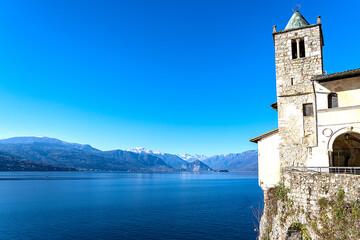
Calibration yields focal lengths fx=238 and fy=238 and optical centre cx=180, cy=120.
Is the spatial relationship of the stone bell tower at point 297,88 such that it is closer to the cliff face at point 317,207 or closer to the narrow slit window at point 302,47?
the narrow slit window at point 302,47

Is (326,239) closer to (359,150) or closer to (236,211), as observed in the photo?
(359,150)

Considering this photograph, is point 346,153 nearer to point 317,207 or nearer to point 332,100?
point 332,100

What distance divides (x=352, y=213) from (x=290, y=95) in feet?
37.1

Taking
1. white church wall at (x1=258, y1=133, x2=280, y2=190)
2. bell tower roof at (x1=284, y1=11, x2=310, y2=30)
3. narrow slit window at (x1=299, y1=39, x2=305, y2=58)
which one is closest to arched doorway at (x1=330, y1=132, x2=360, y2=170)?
white church wall at (x1=258, y1=133, x2=280, y2=190)

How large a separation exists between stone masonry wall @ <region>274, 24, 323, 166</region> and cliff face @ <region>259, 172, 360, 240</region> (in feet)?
10.1

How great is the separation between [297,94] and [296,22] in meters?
7.75

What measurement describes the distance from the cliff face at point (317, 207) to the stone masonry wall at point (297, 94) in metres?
3.07

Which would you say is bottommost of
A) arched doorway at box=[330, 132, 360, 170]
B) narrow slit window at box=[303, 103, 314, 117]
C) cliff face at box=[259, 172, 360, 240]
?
cliff face at box=[259, 172, 360, 240]

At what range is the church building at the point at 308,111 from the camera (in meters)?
20.2

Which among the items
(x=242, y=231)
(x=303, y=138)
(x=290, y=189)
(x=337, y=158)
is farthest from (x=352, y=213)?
(x=242, y=231)

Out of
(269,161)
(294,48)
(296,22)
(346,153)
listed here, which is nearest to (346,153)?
(346,153)

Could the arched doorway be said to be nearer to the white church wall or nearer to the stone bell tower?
the stone bell tower

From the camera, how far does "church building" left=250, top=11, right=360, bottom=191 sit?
2017 centimetres

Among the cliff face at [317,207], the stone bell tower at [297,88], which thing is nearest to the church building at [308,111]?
the stone bell tower at [297,88]
